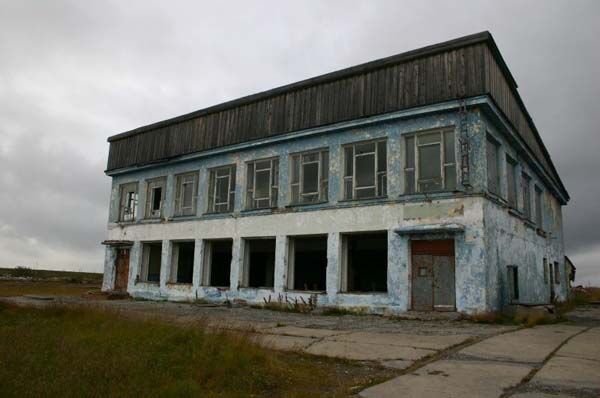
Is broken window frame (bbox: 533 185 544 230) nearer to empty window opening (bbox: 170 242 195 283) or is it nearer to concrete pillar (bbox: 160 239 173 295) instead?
empty window opening (bbox: 170 242 195 283)

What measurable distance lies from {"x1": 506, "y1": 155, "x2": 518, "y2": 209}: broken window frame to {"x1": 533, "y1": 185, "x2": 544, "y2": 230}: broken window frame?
3679 millimetres

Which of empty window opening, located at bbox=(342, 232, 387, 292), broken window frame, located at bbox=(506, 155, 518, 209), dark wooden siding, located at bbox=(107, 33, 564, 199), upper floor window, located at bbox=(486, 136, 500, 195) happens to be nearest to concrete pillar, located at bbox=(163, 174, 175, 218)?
dark wooden siding, located at bbox=(107, 33, 564, 199)

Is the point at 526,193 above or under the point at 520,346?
above

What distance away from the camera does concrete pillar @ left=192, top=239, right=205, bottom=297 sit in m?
20.3

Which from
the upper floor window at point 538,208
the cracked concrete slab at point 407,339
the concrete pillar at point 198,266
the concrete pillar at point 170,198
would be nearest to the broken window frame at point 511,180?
the upper floor window at point 538,208

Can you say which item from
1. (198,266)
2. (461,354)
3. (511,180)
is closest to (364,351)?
(461,354)

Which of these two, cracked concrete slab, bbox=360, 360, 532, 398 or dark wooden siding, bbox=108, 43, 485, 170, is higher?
dark wooden siding, bbox=108, 43, 485, 170

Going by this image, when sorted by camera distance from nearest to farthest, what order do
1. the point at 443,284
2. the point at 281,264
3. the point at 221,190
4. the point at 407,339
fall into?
the point at 407,339
the point at 443,284
the point at 281,264
the point at 221,190

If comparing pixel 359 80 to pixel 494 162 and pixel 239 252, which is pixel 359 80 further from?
pixel 239 252

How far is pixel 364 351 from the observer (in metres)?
7.79

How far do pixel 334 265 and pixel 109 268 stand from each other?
1395 centimetres

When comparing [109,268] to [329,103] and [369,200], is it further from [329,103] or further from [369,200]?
[369,200]

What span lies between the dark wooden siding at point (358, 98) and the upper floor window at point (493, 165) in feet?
3.93

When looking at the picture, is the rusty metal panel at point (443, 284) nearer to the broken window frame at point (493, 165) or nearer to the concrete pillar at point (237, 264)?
the broken window frame at point (493, 165)
